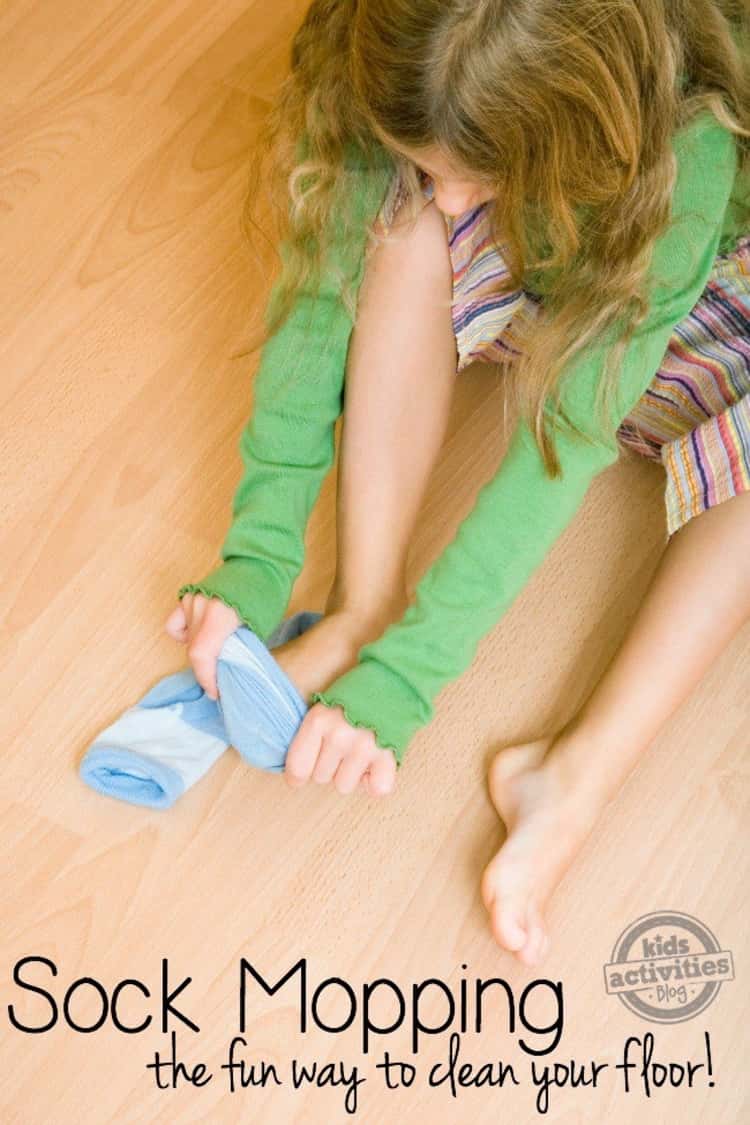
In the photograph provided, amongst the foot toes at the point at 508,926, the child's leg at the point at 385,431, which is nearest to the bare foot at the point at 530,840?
the foot toes at the point at 508,926

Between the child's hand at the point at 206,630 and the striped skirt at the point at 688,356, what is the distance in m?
0.26

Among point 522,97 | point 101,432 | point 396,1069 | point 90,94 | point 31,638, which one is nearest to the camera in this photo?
point 522,97

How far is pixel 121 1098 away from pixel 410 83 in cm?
62

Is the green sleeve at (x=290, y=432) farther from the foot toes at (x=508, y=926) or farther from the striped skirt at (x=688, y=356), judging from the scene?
the foot toes at (x=508, y=926)

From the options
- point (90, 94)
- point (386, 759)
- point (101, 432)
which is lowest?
point (386, 759)

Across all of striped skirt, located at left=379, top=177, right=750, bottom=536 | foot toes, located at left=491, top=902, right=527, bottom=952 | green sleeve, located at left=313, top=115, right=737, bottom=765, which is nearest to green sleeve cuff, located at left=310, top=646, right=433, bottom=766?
green sleeve, located at left=313, top=115, right=737, bottom=765

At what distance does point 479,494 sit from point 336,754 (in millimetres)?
202

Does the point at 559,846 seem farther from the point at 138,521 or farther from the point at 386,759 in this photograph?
the point at 138,521

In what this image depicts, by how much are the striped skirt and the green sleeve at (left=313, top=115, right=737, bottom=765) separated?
0.26 feet

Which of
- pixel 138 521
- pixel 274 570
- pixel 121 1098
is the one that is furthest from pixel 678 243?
pixel 121 1098

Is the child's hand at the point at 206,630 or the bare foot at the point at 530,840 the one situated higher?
the child's hand at the point at 206,630

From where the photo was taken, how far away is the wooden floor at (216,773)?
81 cm

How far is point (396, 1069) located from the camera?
0.81m

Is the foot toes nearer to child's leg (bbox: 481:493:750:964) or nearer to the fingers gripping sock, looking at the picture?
child's leg (bbox: 481:493:750:964)
